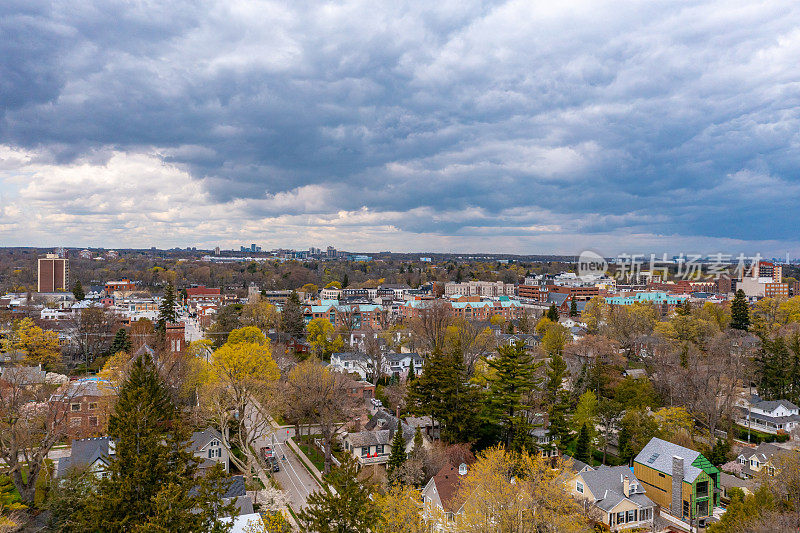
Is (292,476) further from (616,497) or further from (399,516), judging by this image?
(616,497)

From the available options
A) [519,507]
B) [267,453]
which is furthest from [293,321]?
[519,507]

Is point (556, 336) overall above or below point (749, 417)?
above

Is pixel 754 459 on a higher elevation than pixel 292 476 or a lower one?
higher

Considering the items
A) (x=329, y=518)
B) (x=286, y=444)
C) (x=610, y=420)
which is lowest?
(x=286, y=444)

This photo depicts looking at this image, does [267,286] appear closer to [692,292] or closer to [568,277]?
[568,277]

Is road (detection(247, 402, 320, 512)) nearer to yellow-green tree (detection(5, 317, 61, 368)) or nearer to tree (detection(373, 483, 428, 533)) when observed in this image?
tree (detection(373, 483, 428, 533))

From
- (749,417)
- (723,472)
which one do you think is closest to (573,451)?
(723,472)

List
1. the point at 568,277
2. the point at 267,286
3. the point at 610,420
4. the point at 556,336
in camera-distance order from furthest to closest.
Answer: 1. the point at 267,286
2. the point at 568,277
3. the point at 556,336
4. the point at 610,420
